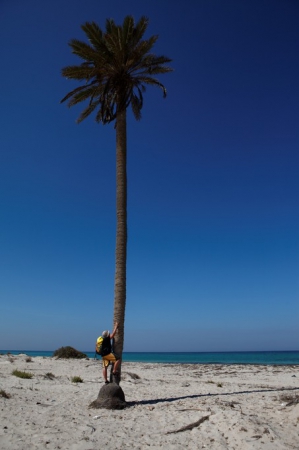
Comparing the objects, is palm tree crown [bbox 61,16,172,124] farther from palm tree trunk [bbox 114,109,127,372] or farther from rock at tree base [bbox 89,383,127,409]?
rock at tree base [bbox 89,383,127,409]

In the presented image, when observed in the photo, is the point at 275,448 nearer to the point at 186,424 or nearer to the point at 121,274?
the point at 186,424

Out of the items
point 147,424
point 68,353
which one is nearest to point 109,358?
point 147,424

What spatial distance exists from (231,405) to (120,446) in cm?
395

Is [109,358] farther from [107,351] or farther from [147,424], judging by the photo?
[147,424]

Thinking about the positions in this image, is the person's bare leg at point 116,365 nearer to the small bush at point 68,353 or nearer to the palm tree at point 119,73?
the palm tree at point 119,73

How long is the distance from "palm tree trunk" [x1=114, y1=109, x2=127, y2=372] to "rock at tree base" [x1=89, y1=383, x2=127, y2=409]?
44.1 inches

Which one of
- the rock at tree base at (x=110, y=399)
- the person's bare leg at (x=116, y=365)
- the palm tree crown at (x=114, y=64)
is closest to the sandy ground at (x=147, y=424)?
the rock at tree base at (x=110, y=399)

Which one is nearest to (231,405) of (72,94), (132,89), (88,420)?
(88,420)

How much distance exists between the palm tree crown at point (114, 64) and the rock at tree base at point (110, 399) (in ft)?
31.2

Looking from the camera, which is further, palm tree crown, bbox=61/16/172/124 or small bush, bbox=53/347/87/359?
small bush, bbox=53/347/87/359

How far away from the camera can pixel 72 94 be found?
13.3 metres

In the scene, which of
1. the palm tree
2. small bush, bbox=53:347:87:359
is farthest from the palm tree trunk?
small bush, bbox=53:347:87:359

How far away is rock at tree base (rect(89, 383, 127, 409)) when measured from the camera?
9.13 m

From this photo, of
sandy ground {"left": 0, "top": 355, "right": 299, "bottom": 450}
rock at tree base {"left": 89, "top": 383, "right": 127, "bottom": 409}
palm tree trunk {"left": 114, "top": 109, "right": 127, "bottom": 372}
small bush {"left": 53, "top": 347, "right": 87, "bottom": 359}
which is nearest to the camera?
sandy ground {"left": 0, "top": 355, "right": 299, "bottom": 450}
